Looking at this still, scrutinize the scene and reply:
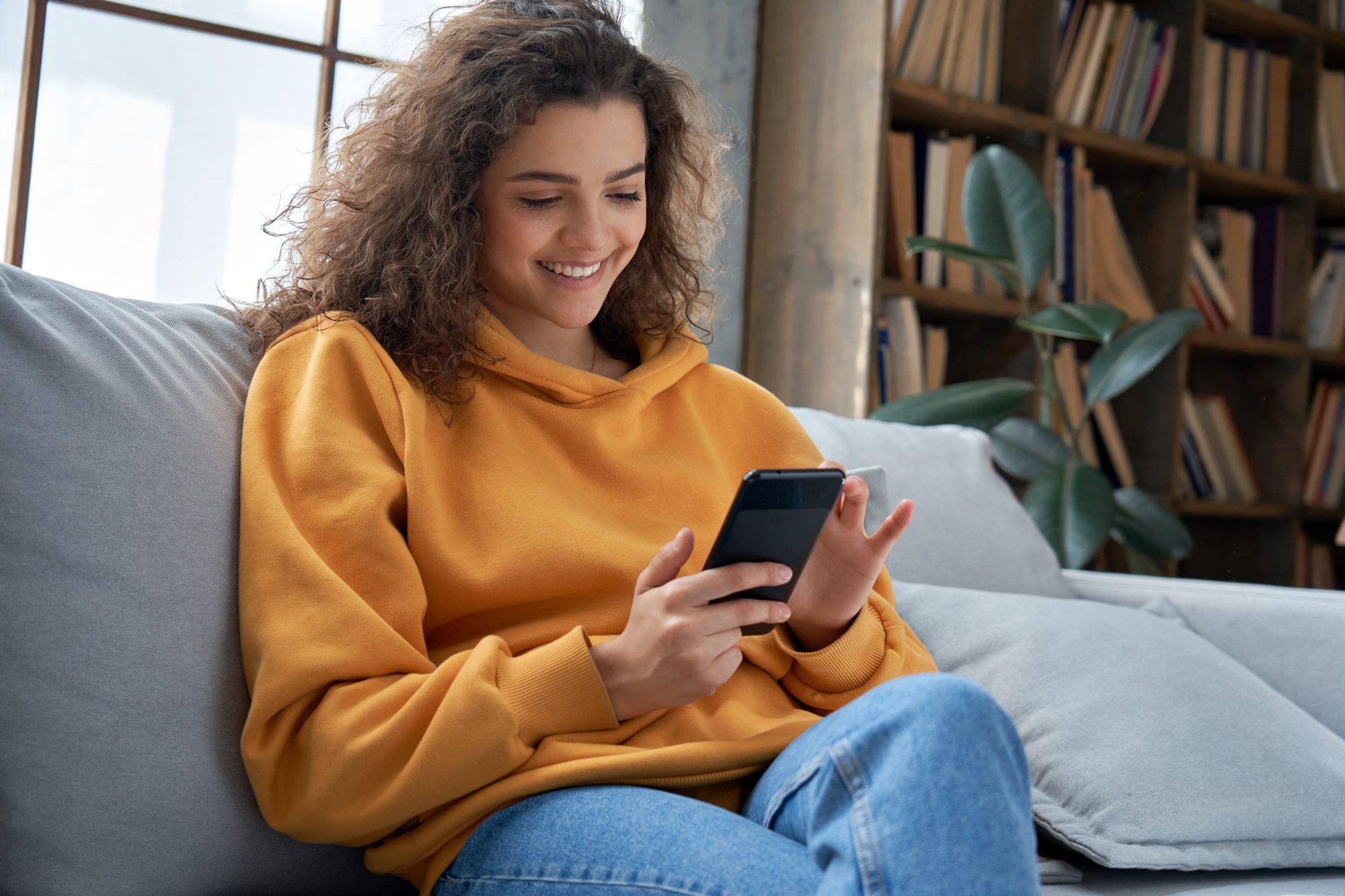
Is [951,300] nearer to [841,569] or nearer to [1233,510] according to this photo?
[1233,510]

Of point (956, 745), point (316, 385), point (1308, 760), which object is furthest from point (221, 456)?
point (1308, 760)

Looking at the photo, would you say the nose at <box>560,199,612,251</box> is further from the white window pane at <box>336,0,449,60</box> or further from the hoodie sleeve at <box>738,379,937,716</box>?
the white window pane at <box>336,0,449,60</box>

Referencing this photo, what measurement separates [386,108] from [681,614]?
0.62 m

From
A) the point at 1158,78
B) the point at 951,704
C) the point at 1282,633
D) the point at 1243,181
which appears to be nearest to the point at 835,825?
the point at 951,704

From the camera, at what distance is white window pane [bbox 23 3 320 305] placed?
194cm

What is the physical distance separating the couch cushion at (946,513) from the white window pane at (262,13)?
48.7 inches

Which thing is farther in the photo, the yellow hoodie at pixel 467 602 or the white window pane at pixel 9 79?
the white window pane at pixel 9 79

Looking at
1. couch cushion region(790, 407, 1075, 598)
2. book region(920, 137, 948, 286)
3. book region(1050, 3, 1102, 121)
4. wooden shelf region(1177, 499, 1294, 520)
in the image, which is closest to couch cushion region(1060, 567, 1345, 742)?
couch cushion region(790, 407, 1075, 598)

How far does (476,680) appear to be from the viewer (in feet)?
2.81

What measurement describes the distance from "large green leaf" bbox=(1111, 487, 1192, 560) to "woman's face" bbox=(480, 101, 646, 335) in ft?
5.41

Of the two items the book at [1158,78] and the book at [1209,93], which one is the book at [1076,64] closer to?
the book at [1158,78]

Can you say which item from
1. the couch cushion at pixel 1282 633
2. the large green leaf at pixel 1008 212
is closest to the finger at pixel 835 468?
the couch cushion at pixel 1282 633

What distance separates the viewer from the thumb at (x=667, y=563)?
2.89ft

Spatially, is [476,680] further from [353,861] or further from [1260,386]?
[1260,386]
